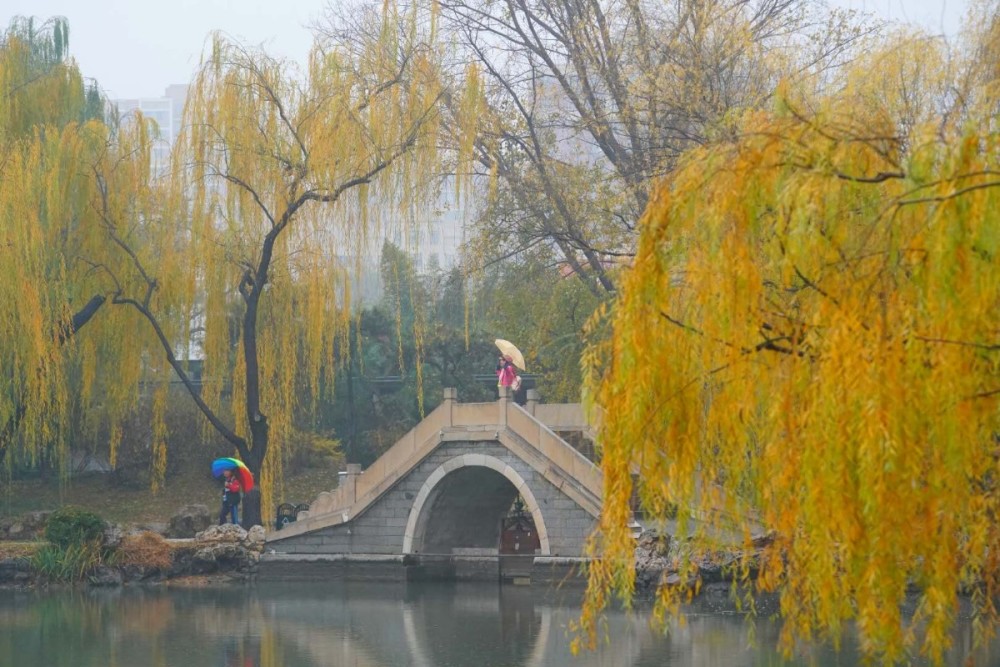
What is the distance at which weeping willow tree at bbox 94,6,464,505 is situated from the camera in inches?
852

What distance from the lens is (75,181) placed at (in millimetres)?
21750

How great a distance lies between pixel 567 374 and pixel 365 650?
28.3 ft

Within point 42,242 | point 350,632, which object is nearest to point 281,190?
point 42,242

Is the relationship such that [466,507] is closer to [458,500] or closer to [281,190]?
[458,500]

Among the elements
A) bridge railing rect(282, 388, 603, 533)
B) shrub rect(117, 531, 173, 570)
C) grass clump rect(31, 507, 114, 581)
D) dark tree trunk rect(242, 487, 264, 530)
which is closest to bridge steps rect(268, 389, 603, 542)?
bridge railing rect(282, 388, 603, 533)

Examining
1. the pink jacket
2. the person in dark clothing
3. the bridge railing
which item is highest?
the pink jacket

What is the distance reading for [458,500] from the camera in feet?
80.1

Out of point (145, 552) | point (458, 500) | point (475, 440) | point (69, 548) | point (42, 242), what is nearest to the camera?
point (42, 242)

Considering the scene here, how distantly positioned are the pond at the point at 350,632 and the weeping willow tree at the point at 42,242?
3113mm

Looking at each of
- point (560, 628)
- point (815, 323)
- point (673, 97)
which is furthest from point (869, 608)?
point (673, 97)

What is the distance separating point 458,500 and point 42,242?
8332 millimetres

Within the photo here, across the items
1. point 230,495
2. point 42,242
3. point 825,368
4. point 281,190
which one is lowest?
point 230,495

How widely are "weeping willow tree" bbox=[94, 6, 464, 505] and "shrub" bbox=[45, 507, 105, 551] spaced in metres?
2.57

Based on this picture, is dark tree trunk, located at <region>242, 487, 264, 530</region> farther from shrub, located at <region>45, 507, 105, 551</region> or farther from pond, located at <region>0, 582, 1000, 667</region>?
shrub, located at <region>45, 507, 105, 551</region>
